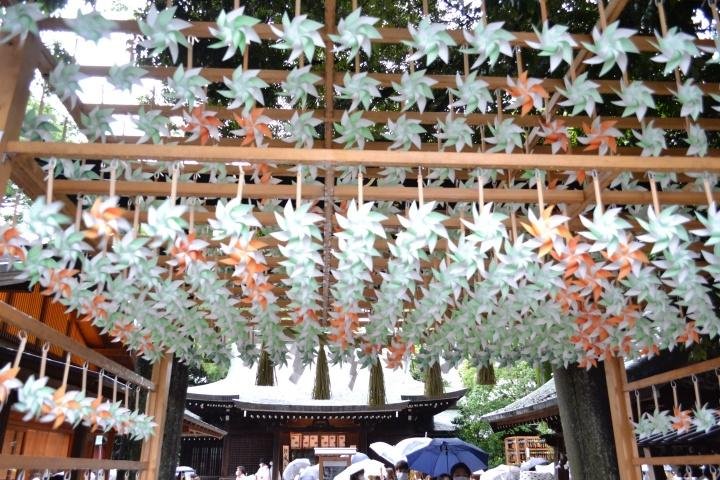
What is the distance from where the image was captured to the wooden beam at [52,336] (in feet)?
6.56

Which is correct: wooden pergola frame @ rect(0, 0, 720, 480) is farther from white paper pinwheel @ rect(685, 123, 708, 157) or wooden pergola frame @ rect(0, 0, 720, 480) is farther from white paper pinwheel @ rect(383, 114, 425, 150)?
white paper pinwheel @ rect(685, 123, 708, 157)

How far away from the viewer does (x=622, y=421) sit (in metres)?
4.44

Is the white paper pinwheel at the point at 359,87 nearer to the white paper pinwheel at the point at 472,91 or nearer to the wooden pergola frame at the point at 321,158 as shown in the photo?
the wooden pergola frame at the point at 321,158

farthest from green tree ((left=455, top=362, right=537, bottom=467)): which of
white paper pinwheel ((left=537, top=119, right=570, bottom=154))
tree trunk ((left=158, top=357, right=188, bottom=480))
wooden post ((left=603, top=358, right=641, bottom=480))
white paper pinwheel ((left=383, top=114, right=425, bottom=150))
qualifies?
white paper pinwheel ((left=383, top=114, right=425, bottom=150))

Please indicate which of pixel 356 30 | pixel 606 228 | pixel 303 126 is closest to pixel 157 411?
pixel 303 126

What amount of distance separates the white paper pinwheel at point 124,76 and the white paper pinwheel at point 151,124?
0.83 ft

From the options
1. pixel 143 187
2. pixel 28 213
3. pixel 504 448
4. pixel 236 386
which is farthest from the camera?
pixel 504 448

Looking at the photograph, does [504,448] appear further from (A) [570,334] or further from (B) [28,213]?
(B) [28,213]

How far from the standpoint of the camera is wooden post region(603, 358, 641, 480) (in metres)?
4.34

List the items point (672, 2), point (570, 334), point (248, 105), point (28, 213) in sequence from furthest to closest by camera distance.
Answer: point (570, 334) < point (672, 2) < point (248, 105) < point (28, 213)

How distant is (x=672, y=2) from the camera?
323cm

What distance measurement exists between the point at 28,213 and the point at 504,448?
76.6ft

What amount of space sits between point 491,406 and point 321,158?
80.8 ft

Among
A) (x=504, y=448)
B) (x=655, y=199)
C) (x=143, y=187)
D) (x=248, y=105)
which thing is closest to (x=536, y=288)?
(x=655, y=199)
